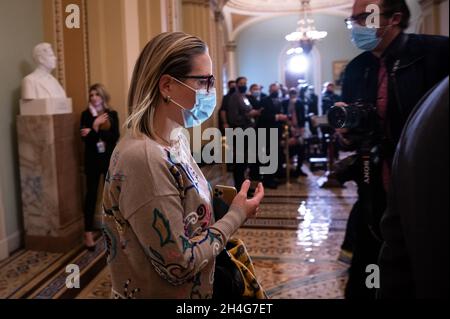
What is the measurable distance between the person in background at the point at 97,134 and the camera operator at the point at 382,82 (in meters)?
0.61

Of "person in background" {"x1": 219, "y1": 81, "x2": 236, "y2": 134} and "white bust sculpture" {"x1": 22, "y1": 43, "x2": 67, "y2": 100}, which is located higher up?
"white bust sculpture" {"x1": 22, "y1": 43, "x2": 67, "y2": 100}

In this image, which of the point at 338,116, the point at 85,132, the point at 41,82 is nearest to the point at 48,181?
the point at 41,82

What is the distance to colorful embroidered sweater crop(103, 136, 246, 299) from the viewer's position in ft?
2.61

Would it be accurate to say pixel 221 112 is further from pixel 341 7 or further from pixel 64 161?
pixel 64 161

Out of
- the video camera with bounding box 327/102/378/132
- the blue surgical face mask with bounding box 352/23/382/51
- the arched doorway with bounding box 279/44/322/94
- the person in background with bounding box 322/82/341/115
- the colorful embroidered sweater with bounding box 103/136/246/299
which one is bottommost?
the colorful embroidered sweater with bounding box 103/136/246/299

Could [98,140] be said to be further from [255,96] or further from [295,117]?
[295,117]

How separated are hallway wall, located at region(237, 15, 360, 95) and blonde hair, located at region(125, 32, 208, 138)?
1.10 ft

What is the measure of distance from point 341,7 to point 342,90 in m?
0.18

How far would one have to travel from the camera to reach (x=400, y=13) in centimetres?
88

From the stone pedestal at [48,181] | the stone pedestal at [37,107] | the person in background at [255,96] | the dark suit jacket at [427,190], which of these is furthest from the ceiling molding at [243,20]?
the stone pedestal at [37,107]

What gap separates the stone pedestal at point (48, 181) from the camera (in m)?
1.81

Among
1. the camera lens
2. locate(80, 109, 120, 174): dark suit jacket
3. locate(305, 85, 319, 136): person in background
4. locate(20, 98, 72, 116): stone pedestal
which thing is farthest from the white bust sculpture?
the camera lens

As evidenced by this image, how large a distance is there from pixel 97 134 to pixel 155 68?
45cm

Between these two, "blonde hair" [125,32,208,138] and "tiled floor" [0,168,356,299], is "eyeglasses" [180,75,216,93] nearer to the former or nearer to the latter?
"blonde hair" [125,32,208,138]
